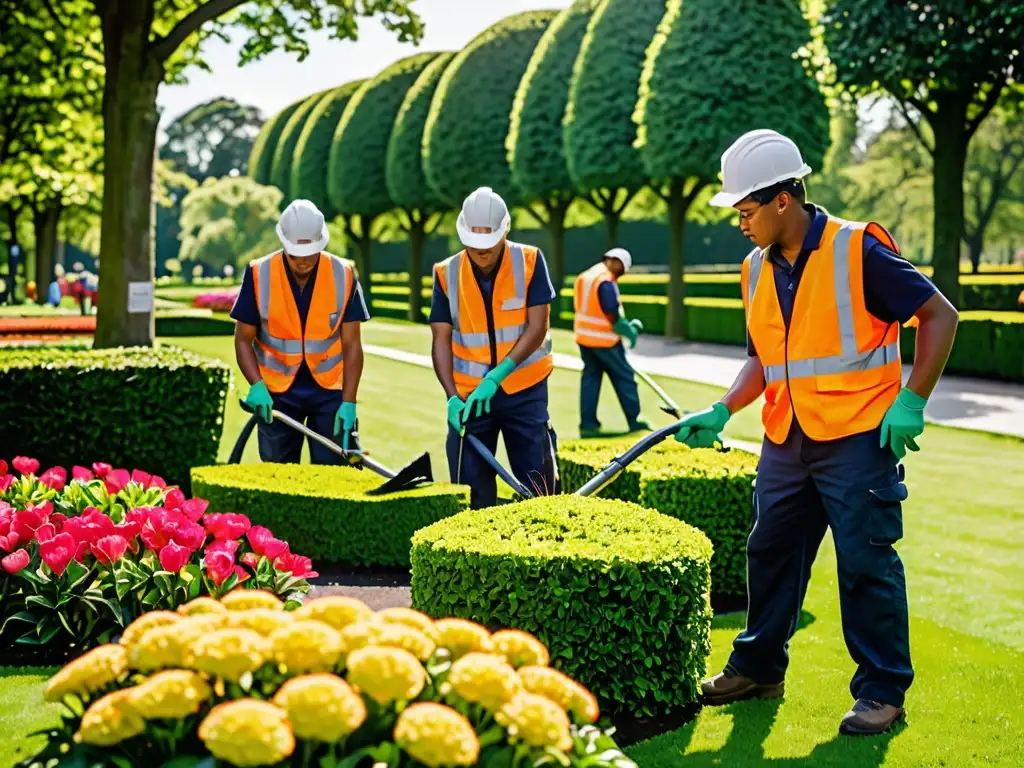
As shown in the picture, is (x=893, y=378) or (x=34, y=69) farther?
(x=34, y=69)

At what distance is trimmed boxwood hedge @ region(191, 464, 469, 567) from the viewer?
6.54m

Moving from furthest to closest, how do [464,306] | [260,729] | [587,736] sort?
[464,306] → [587,736] → [260,729]

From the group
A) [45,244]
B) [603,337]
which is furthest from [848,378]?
[45,244]

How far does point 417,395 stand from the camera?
1639 centimetres

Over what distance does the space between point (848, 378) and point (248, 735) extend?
2.85m

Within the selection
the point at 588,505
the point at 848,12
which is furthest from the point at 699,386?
the point at 588,505

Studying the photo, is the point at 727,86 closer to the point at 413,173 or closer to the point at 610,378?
the point at 610,378

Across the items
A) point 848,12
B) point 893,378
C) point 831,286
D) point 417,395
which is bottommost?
point 417,395

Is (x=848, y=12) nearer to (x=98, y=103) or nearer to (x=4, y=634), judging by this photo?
(x=98, y=103)

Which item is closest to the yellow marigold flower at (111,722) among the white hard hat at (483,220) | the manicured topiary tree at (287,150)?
the white hard hat at (483,220)

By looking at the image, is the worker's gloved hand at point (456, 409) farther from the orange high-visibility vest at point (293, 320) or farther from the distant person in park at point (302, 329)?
the orange high-visibility vest at point (293, 320)

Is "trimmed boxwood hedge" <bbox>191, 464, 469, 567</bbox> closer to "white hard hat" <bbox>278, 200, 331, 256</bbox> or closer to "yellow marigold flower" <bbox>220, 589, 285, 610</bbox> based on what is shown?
"white hard hat" <bbox>278, 200, 331, 256</bbox>

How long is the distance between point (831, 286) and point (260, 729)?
2889 mm

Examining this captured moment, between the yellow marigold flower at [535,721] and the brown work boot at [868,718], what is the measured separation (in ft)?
7.73
